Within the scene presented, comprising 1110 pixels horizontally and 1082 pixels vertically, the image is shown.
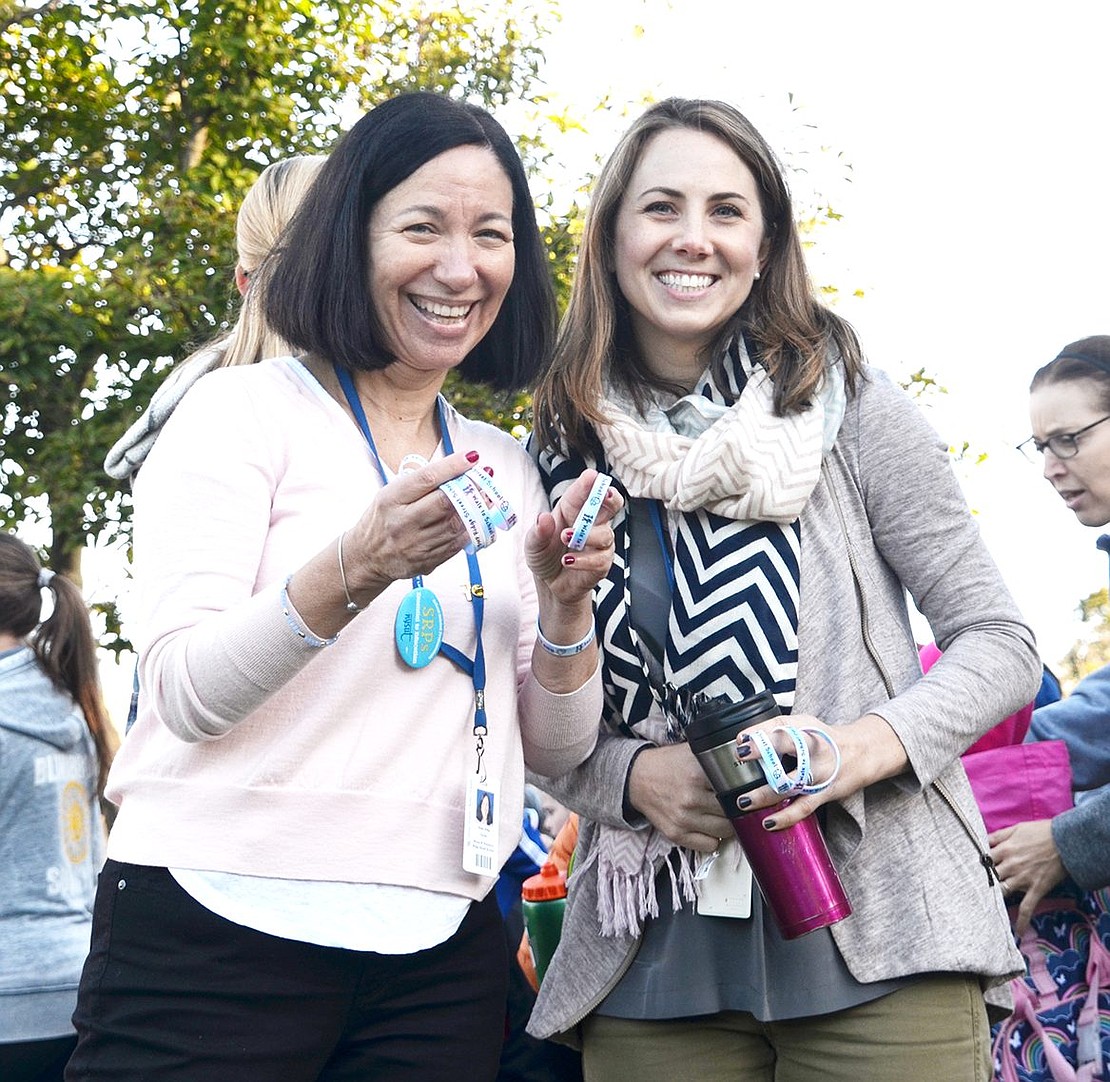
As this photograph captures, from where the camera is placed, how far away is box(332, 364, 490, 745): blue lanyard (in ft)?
6.79

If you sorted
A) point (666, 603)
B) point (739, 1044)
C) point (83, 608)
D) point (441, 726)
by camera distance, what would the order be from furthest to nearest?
point (83, 608), point (666, 603), point (739, 1044), point (441, 726)

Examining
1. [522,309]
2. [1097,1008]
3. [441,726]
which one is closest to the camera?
[441,726]

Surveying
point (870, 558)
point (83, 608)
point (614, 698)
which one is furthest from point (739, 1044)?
point (83, 608)

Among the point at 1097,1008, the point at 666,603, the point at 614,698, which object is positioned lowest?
the point at 1097,1008

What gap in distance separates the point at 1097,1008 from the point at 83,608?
2.85 metres

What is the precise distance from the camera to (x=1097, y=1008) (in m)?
2.71

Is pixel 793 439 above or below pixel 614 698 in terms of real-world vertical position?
above

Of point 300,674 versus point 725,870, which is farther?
point 725,870

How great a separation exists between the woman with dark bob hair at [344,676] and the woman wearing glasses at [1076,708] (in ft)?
3.59

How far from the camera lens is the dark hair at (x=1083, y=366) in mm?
3492

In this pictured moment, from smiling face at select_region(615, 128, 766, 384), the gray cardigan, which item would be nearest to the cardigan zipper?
the gray cardigan

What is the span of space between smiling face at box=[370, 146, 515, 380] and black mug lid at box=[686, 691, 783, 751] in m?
0.72

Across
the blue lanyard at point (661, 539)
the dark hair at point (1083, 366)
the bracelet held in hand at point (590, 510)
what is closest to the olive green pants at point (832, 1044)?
the blue lanyard at point (661, 539)

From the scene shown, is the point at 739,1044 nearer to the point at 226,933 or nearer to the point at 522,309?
the point at 226,933
